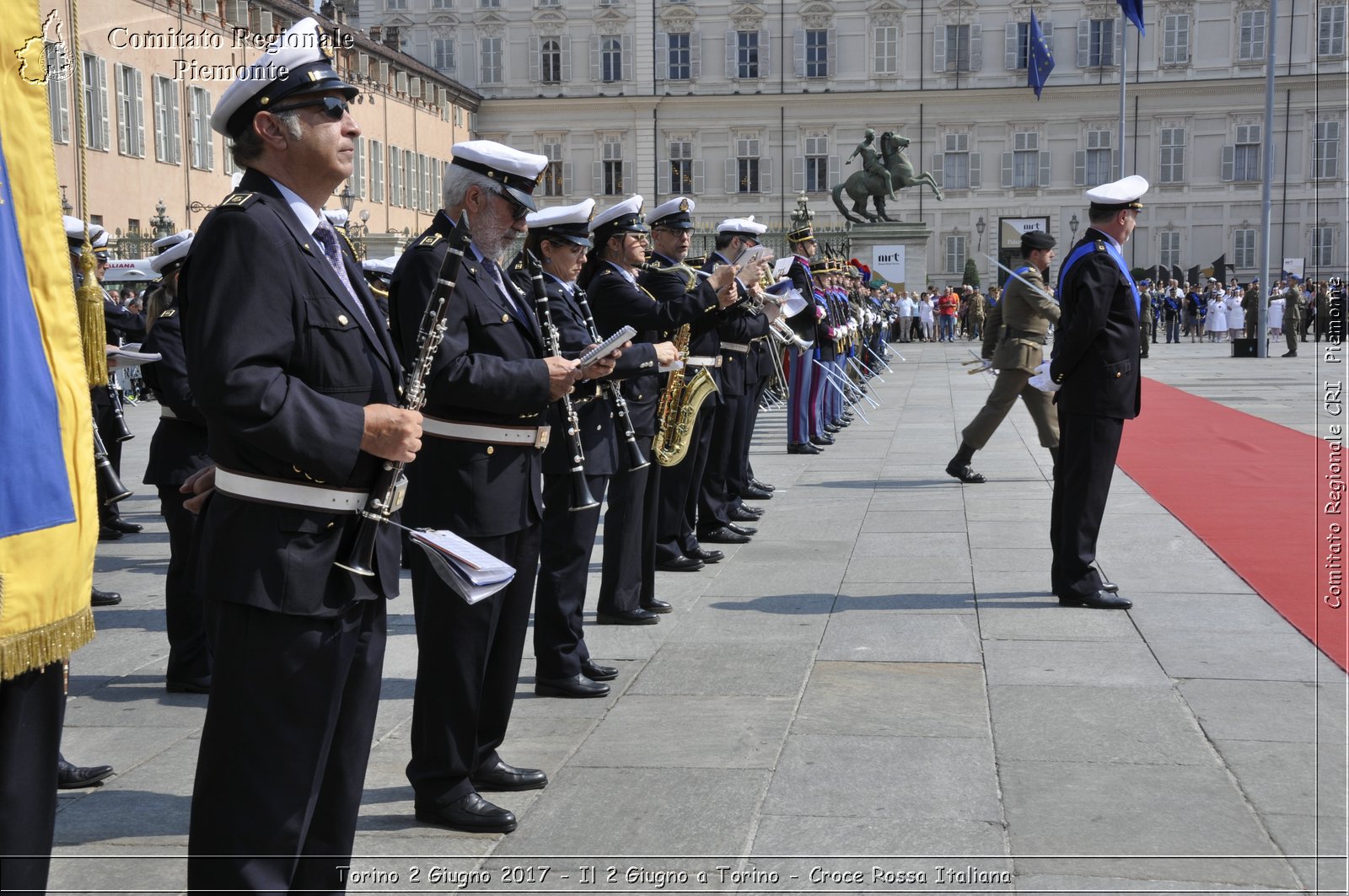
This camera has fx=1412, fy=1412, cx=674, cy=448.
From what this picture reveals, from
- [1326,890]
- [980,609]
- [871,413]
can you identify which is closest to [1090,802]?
[1326,890]

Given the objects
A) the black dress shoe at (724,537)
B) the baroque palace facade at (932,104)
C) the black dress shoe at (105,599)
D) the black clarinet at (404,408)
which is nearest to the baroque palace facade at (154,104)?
the black dress shoe at (105,599)

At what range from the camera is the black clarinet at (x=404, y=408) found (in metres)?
3.21

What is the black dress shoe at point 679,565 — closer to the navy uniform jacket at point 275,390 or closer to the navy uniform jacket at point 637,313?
the navy uniform jacket at point 637,313

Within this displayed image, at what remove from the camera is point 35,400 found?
2.74 m

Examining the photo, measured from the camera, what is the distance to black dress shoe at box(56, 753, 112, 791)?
490cm

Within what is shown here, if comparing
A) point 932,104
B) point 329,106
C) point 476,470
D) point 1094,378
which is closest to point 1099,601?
point 1094,378

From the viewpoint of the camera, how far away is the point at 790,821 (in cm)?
439

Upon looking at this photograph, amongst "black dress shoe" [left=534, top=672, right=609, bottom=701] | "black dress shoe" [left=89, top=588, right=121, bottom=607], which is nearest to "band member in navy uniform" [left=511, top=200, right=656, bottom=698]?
"black dress shoe" [left=534, top=672, right=609, bottom=701]

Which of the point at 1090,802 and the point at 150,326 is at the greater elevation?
the point at 150,326

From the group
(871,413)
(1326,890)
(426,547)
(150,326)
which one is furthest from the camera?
(871,413)

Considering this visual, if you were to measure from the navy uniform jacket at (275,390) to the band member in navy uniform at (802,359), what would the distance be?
10.9 metres

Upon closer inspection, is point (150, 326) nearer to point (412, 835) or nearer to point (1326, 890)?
point (412, 835)

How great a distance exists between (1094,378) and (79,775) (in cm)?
528

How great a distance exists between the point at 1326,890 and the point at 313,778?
2.72m
